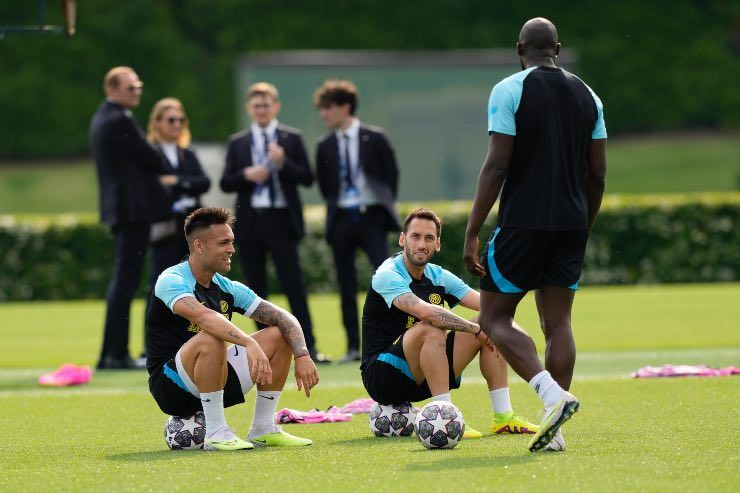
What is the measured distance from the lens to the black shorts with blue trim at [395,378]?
8125 millimetres

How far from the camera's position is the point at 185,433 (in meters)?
7.94

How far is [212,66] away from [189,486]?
45.5 meters

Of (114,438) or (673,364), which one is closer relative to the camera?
(114,438)

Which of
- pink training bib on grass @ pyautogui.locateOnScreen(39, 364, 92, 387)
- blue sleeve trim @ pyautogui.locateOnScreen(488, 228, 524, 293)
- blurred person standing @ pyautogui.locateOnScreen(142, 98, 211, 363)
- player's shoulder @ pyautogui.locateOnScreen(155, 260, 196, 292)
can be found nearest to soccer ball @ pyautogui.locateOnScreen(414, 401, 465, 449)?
blue sleeve trim @ pyautogui.locateOnScreen(488, 228, 524, 293)

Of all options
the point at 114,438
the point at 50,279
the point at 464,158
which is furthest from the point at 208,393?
the point at 464,158

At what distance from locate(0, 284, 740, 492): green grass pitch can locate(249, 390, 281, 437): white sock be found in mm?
326

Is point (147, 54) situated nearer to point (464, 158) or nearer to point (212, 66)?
point (212, 66)

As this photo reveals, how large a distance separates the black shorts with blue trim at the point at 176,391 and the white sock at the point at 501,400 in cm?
141

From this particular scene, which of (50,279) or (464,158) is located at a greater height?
(464,158)

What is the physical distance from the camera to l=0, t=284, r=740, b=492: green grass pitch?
253 inches

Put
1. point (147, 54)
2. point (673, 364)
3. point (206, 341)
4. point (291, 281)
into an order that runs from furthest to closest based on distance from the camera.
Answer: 1. point (147, 54)
2. point (291, 281)
3. point (673, 364)
4. point (206, 341)

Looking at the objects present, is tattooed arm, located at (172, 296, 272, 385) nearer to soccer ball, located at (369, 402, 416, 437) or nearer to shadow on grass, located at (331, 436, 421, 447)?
shadow on grass, located at (331, 436, 421, 447)

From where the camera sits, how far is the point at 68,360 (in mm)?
14508

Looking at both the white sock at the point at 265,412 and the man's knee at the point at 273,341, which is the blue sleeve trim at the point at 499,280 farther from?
the white sock at the point at 265,412
